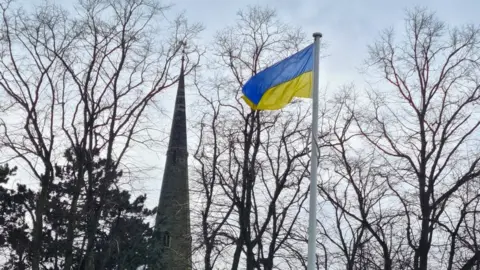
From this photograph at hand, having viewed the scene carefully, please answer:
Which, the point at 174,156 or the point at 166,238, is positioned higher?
the point at 174,156

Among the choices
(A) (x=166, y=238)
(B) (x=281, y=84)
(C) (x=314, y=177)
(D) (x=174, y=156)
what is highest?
(D) (x=174, y=156)

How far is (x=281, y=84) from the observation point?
1116cm

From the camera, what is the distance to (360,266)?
859 inches

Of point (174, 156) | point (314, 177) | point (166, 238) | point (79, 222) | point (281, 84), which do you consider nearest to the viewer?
point (314, 177)

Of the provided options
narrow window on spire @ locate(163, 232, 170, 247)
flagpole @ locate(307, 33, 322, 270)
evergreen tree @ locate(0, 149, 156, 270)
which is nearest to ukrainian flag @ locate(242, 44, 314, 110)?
flagpole @ locate(307, 33, 322, 270)

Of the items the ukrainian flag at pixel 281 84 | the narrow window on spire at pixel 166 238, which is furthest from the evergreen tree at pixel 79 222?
the ukrainian flag at pixel 281 84

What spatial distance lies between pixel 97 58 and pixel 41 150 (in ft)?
9.58

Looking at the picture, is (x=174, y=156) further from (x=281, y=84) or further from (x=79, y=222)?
(x=281, y=84)

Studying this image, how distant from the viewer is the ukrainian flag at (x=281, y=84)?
11161 millimetres

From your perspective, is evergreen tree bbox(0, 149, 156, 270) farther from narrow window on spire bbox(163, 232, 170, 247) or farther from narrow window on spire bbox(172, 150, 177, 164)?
narrow window on spire bbox(172, 150, 177, 164)

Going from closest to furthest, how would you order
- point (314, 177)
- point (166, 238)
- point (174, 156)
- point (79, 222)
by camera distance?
point (314, 177)
point (79, 222)
point (166, 238)
point (174, 156)

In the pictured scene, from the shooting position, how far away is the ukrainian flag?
11.2 m

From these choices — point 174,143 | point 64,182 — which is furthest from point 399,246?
point 174,143

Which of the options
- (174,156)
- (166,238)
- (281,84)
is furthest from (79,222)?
(174,156)
